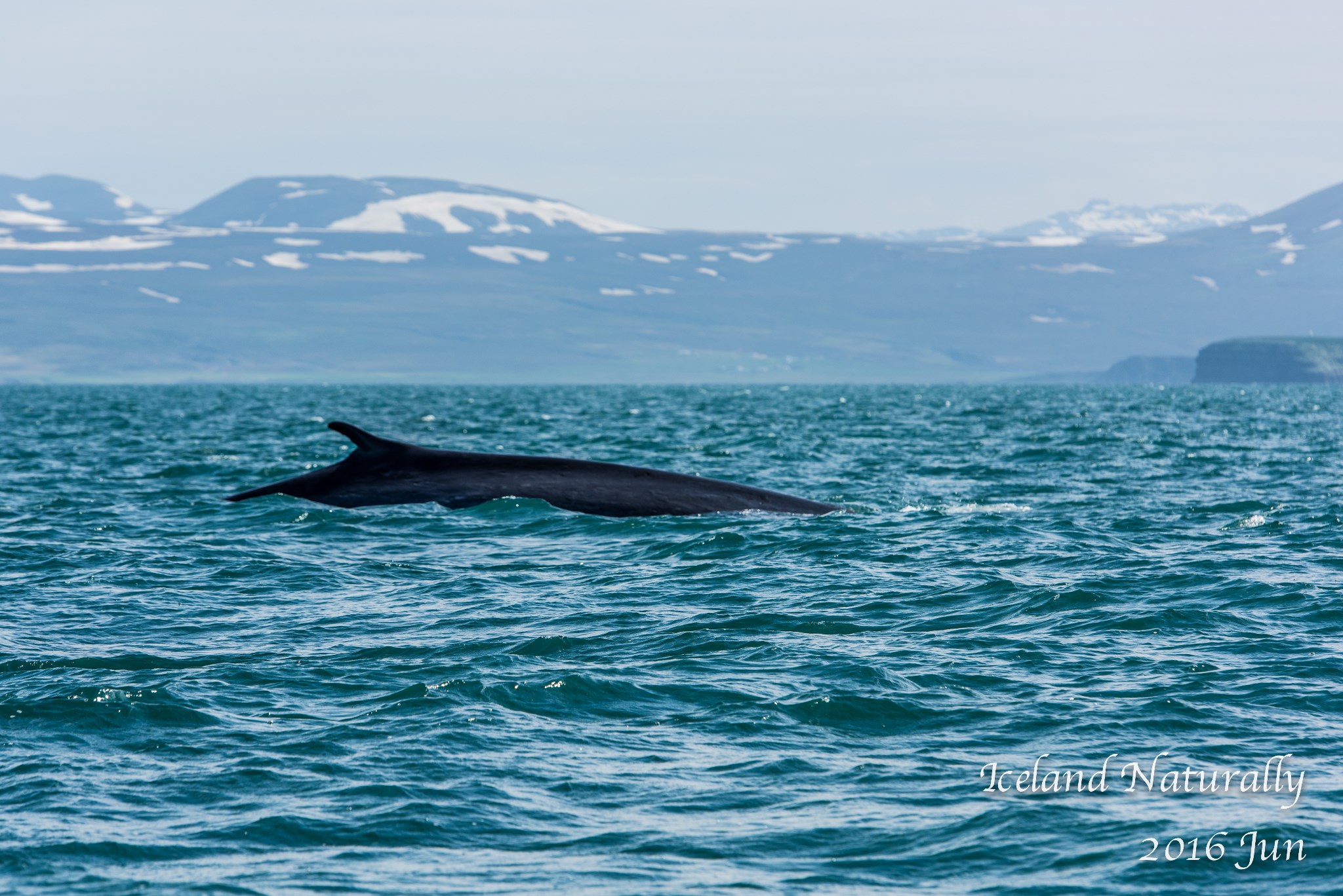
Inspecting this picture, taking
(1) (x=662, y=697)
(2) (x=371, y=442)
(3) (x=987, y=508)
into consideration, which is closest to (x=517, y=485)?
(2) (x=371, y=442)

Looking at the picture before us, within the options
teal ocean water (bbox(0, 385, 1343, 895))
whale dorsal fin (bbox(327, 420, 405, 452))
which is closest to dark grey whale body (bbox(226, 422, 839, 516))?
whale dorsal fin (bbox(327, 420, 405, 452))

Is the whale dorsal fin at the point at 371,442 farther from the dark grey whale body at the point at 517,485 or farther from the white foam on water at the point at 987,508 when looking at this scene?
the white foam on water at the point at 987,508

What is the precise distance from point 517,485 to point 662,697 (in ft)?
35.8

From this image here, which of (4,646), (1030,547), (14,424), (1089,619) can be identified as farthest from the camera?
(14,424)

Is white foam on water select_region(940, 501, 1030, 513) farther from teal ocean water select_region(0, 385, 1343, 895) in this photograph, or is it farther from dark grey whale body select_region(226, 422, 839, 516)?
dark grey whale body select_region(226, 422, 839, 516)

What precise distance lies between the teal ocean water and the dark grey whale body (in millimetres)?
361

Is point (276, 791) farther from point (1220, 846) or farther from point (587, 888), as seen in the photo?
point (1220, 846)

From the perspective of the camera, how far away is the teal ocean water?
8.80 m

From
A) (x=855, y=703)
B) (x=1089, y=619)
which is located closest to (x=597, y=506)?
(x=1089, y=619)

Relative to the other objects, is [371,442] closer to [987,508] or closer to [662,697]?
[987,508]

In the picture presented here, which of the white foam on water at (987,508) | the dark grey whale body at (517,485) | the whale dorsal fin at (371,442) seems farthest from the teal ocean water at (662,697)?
the whale dorsal fin at (371,442)

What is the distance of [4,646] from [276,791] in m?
5.57

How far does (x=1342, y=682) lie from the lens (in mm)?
12828

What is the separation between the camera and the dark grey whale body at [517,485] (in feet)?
75.2
